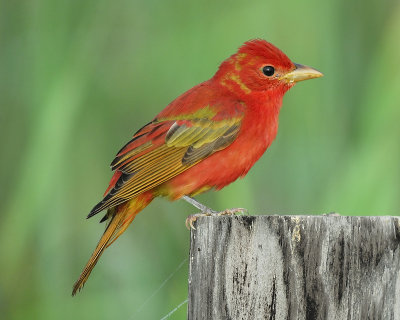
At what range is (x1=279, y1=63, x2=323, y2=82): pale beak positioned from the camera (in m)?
4.08

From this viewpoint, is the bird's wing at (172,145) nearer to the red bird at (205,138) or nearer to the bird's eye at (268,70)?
the red bird at (205,138)

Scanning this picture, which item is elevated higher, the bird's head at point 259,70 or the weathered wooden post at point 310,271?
the bird's head at point 259,70

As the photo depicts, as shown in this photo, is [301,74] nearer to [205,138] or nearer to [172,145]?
[205,138]

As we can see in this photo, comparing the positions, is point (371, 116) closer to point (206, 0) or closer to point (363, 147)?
point (363, 147)

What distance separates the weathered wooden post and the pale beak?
1849 mm

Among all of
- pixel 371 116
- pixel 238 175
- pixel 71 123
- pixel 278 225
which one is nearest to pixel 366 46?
pixel 371 116

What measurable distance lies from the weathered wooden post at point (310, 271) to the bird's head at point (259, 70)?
1929mm

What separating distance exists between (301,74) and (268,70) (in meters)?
0.19

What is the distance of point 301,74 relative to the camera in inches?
162

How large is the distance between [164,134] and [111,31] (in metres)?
0.97

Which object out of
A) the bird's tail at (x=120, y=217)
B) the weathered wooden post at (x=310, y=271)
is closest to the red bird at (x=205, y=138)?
the bird's tail at (x=120, y=217)

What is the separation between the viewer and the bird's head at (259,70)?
418 centimetres

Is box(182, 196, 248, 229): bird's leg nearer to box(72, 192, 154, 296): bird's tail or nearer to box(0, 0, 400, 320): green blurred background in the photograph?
box(72, 192, 154, 296): bird's tail

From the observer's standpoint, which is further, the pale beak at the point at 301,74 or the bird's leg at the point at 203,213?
the pale beak at the point at 301,74
